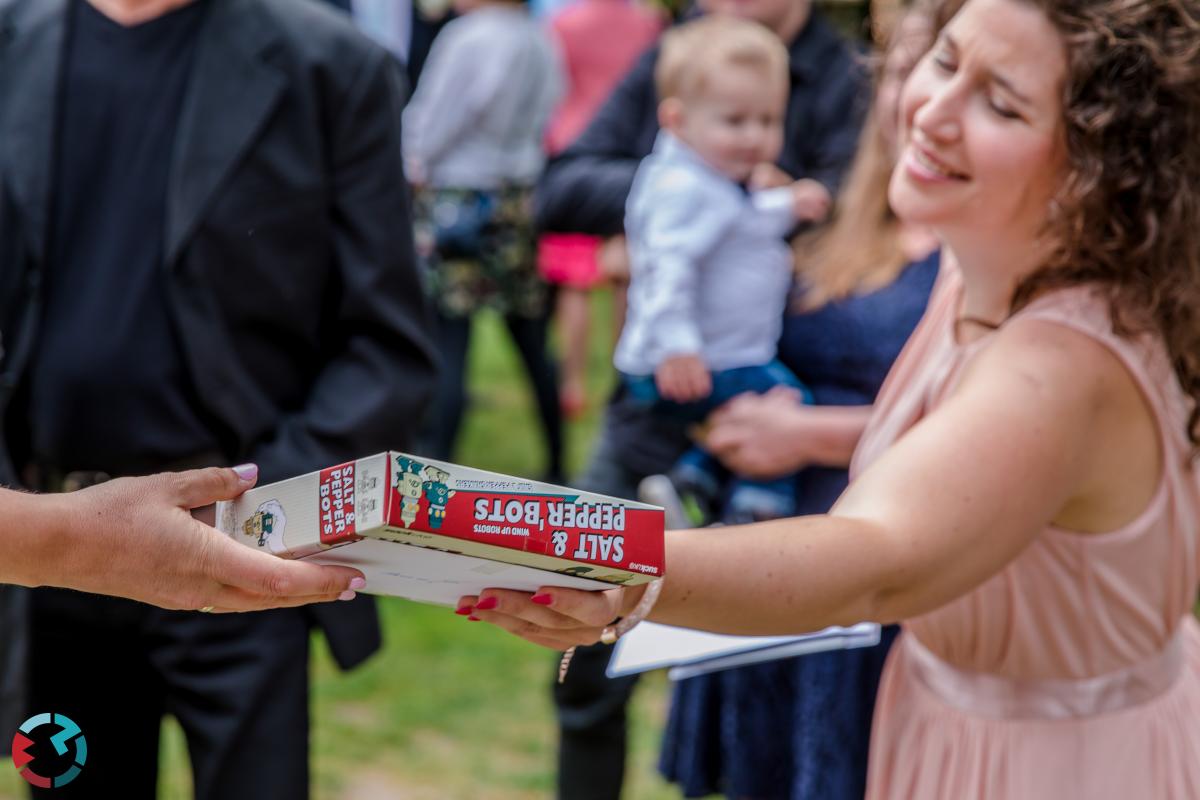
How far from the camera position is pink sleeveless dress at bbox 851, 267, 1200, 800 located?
1.84m

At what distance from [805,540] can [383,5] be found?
4942 mm

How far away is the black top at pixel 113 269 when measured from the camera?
2.40m

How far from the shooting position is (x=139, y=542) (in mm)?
1401

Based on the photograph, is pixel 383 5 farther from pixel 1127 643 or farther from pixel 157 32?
pixel 1127 643

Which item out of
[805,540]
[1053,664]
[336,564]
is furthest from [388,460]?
[1053,664]

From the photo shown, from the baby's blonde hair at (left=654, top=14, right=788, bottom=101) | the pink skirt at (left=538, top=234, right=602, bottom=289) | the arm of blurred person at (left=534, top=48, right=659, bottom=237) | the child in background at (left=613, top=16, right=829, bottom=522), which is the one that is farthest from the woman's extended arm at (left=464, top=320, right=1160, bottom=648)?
the pink skirt at (left=538, top=234, right=602, bottom=289)

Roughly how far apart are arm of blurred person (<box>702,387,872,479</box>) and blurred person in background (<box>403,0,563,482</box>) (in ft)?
10.4

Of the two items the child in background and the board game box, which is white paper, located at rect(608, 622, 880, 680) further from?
the child in background

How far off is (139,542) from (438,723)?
9.98ft

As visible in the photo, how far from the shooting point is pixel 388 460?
1184mm

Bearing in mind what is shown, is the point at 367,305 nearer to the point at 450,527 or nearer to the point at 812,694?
the point at 812,694

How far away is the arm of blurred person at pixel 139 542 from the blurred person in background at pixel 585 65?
5.28m

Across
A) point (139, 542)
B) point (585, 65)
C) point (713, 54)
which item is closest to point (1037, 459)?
point (139, 542)

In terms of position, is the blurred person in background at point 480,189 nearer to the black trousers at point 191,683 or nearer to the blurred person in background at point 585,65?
the blurred person in background at point 585,65
